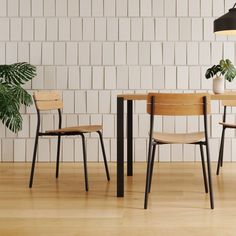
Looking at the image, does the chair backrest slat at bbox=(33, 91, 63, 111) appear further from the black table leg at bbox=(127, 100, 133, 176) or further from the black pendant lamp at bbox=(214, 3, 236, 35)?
the black pendant lamp at bbox=(214, 3, 236, 35)

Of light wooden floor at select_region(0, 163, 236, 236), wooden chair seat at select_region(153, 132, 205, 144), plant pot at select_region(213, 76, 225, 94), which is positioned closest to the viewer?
light wooden floor at select_region(0, 163, 236, 236)

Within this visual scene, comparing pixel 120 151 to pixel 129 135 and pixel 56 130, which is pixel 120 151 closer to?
pixel 56 130

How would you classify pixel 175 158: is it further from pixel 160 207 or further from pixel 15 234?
pixel 15 234

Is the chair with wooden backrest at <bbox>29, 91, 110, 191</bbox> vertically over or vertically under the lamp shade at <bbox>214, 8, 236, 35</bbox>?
under

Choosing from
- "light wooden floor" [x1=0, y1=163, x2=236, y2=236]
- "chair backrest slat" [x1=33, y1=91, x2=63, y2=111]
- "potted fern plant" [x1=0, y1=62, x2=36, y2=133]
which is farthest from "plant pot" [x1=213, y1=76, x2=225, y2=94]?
"potted fern plant" [x1=0, y1=62, x2=36, y2=133]

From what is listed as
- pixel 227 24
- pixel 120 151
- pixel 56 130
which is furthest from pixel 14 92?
pixel 227 24

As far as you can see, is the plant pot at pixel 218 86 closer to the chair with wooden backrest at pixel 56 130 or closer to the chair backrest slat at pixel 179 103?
the chair backrest slat at pixel 179 103

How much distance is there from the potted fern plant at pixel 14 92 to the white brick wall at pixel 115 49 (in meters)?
0.25

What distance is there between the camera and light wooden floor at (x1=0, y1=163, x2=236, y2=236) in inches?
121

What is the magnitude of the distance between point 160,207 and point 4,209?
1059 millimetres

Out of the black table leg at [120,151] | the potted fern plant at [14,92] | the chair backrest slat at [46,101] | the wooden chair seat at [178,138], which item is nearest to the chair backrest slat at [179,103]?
the wooden chair seat at [178,138]

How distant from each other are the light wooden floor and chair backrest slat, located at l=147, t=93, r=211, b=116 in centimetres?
66

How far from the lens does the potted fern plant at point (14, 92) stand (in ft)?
17.3

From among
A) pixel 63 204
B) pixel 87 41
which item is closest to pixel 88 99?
pixel 87 41
